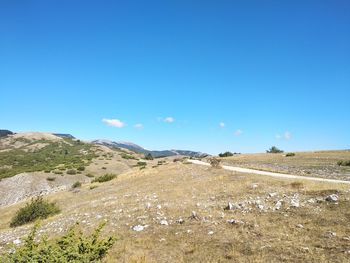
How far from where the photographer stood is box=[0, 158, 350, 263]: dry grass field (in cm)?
1188

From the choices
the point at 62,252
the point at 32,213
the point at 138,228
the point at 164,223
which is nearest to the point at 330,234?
the point at 164,223

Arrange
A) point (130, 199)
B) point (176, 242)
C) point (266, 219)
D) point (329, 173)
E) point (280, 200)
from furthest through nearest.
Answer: point (329, 173)
point (130, 199)
point (280, 200)
point (266, 219)
point (176, 242)

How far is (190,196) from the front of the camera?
22.2m

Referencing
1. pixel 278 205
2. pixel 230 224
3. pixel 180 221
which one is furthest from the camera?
pixel 278 205

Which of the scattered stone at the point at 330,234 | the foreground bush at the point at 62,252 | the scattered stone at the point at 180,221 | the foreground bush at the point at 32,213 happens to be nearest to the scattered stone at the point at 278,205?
the scattered stone at the point at 330,234

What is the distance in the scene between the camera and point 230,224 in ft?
49.5

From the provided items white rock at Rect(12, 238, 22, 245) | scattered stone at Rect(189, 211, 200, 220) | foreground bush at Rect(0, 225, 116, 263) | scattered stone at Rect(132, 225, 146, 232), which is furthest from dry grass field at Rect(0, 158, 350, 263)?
foreground bush at Rect(0, 225, 116, 263)

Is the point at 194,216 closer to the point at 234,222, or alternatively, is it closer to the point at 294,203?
the point at 234,222

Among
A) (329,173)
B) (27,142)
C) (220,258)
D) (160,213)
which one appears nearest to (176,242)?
(220,258)

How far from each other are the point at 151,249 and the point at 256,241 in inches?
171

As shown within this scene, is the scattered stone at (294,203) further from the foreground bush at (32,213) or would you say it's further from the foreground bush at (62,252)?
the foreground bush at (32,213)

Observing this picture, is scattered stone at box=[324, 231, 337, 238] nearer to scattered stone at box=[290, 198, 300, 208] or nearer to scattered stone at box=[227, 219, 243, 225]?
scattered stone at box=[290, 198, 300, 208]

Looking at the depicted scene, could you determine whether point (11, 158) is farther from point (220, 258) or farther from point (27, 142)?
point (220, 258)

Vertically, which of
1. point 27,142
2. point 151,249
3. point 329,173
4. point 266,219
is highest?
point 27,142
